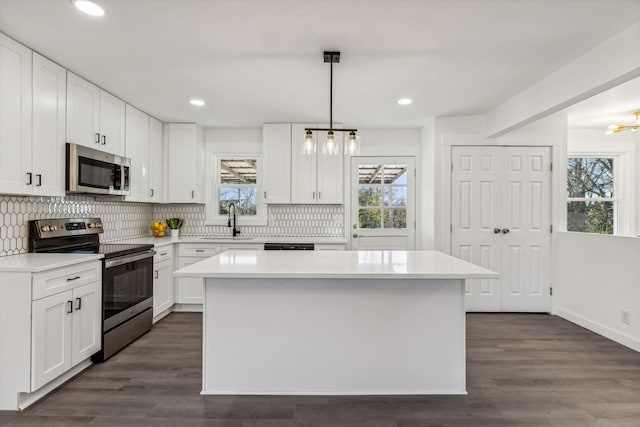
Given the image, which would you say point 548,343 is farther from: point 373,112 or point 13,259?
point 13,259

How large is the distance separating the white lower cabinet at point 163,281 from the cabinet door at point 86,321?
1012 millimetres

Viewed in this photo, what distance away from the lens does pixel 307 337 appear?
2.41 metres

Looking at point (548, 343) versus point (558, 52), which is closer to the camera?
point (558, 52)

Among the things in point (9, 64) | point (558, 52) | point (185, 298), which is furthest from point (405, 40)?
point (185, 298)

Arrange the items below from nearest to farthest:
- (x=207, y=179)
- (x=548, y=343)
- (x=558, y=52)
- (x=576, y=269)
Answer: (x=558, y=52)
(x=548, y=343)
(x=576, y=269)
(x=207, y=179)

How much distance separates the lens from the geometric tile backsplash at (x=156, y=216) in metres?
3.09

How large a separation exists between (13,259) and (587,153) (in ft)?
21.1

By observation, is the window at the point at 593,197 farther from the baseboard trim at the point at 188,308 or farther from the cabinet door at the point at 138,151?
the cabinet door at the point at 138,151

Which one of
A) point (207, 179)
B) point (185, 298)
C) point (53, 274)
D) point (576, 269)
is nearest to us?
point (53, 274)

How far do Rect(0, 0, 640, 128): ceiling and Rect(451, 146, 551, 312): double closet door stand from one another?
0.88 meters

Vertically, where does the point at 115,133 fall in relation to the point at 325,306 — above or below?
above

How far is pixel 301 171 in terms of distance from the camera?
466 centimetres

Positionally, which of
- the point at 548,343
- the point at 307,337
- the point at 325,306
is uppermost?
the point at 325,306

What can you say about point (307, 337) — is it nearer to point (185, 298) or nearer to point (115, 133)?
point (185, 298)
